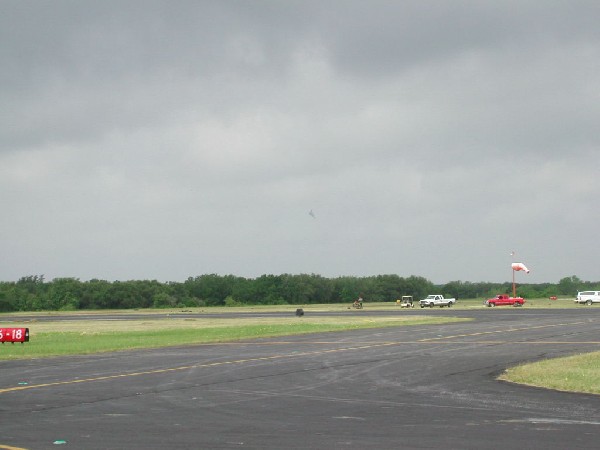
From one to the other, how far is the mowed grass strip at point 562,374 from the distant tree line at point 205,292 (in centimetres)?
14482

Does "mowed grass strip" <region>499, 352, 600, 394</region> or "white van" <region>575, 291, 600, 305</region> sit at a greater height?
"white van" <region>575, 291, 600, 305</region>

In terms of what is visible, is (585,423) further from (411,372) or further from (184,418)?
(411,372)

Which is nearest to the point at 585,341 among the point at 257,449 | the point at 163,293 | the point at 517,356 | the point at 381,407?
the point at 517,356

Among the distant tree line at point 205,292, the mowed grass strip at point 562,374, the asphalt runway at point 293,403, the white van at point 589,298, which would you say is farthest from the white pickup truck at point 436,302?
the mowed grass strip at point 562,374

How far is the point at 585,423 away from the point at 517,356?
17.2 metres

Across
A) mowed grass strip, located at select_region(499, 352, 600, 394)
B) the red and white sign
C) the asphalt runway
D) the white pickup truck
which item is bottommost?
the asphalt runway

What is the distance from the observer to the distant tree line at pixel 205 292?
170m

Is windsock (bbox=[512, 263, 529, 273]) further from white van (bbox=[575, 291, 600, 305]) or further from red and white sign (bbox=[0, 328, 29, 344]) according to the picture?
red and white sign (bbox=[0, 328, 29, 344])

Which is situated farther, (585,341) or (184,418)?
(585,341)

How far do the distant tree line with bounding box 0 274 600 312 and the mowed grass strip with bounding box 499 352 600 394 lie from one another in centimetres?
14482

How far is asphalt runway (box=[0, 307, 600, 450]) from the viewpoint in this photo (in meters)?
Result: 14.1

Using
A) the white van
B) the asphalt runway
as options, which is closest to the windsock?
the white van

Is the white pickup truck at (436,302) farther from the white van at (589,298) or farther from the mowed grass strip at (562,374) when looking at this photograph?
the mowed grass strip at (562,374)

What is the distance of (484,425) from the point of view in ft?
50.2
